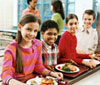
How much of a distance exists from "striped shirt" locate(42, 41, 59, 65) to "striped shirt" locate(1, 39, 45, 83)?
212 millimetres

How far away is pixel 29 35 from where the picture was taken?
1.23 metres

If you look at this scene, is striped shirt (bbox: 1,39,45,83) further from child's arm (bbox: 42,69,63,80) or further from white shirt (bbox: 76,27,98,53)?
white shirt (bbox: 76,27,98,53)

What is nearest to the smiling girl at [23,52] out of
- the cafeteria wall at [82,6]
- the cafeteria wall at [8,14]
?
the cafeteria wall at [82,6]

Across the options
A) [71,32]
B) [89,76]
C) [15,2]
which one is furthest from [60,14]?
[15,2]

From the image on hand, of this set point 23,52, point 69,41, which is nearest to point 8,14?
point 69,41

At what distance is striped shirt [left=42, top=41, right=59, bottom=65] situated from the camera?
5.29ft

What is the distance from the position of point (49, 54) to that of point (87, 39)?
95 cm

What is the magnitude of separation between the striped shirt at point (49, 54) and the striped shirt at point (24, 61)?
0.21 m

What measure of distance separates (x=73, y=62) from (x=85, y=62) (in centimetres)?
11

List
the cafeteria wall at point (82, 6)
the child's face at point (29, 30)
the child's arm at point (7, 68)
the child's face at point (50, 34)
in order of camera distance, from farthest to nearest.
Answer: the cafeteria wall at point (82, 6)
the child's face at point (50, 34)
the child's face at point (29, 30)
the child's arm at point (7, 68)

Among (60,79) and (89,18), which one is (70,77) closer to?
(60,79)

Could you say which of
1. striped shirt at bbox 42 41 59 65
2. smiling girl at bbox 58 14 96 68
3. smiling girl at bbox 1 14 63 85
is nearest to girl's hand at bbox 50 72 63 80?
smiling girl at bbox 1 14 63 85

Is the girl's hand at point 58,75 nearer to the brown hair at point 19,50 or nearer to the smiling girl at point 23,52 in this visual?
Answer: the smiling girl at point 23,52

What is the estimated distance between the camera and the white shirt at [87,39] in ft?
7.74
